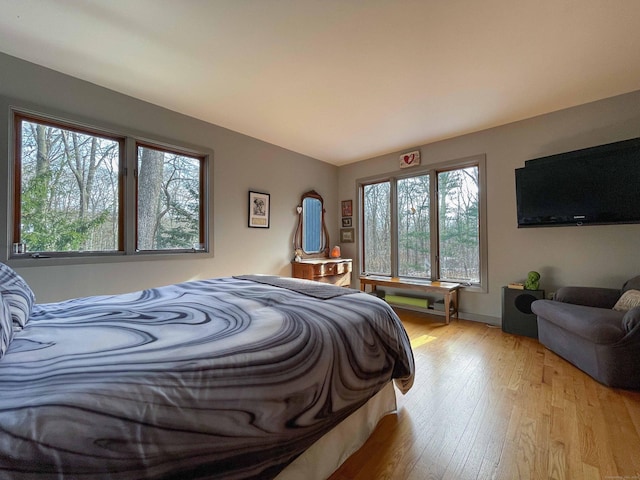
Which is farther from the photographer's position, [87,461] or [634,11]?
[634,11]

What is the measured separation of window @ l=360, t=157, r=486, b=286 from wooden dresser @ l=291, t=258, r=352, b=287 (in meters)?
0.50

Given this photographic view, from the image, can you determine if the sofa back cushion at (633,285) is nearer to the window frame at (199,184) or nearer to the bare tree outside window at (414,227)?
the bare tree outside window at (414,227)

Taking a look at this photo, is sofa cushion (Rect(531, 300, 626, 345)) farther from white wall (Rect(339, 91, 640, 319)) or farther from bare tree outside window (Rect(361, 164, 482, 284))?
bare tree outside window (Rect(361, 164, 482, 284))

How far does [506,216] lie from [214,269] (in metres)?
3.79

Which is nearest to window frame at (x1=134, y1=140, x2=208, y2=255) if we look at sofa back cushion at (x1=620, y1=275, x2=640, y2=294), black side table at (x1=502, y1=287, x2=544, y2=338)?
black side table at (x1=502, y1=287, x2=544, y2=338)

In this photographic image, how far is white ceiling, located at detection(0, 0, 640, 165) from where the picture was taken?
5.49 feet

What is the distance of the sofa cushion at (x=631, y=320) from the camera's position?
179 centimetres

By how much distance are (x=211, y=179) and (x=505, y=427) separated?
3.51 meters

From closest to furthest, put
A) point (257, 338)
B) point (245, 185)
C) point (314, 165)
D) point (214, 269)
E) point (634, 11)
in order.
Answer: point (257, 338)
point (634, 11)
point (214, 269)
point (245, 185)
point (314, 165)

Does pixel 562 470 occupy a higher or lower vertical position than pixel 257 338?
lower

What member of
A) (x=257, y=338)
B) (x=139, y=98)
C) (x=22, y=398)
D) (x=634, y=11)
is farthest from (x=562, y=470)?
(x=139, y=98)

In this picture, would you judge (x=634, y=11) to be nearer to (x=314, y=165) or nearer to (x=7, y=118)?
(x=314, y=165)

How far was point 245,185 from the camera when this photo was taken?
3.60 meters

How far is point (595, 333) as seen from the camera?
1.92m
